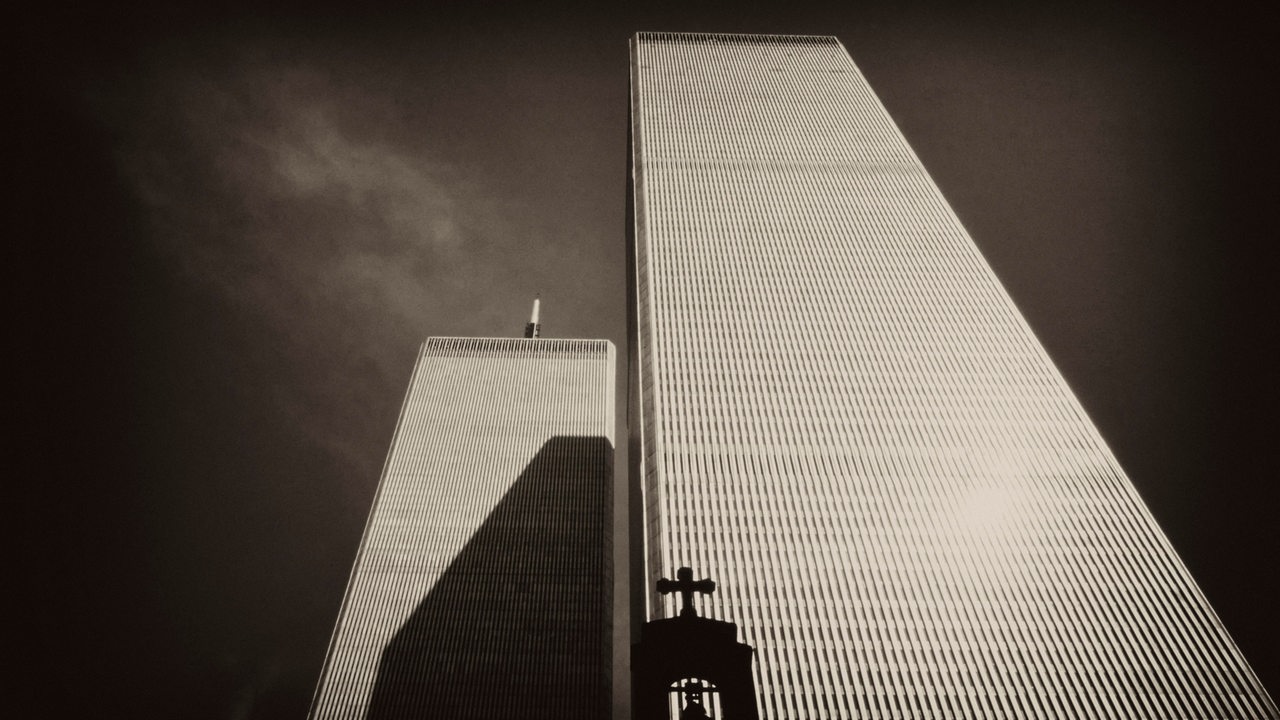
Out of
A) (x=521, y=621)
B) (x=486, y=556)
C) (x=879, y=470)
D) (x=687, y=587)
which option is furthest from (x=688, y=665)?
(x=486, y=556)

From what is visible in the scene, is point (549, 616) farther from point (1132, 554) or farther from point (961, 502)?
point (1132, 554)

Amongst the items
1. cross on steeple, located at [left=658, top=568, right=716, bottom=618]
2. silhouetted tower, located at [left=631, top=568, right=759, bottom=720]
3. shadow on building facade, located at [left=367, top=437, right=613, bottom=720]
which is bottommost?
silhouetted tower, located at [left=631, top=568, right=759, bottom=720]

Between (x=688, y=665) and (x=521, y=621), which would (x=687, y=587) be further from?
(x=521, y=621)

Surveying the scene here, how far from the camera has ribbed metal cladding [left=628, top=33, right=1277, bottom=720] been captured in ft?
192

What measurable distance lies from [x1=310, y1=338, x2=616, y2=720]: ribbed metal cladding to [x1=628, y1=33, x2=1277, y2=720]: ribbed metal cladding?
5335cm

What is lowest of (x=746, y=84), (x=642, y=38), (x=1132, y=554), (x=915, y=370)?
(x=1132, y=554)

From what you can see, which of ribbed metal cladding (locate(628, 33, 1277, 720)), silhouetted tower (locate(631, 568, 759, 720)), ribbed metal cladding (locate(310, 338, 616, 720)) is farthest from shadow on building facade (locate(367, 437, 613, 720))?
silhouetted tower (locate(631, 568, 759, 720))

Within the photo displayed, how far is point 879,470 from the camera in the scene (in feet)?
237

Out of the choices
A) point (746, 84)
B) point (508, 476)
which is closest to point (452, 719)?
point (508, 476)

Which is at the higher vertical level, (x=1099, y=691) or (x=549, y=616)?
(x=549, y=616)

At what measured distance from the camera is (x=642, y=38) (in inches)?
5394

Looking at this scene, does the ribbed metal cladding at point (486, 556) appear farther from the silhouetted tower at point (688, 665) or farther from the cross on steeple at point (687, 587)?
the silhouetted tower at point (688, 665)

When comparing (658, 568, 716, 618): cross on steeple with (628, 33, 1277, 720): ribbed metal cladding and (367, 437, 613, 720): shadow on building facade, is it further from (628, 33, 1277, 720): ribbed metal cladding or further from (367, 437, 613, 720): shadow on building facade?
(367, 437, 613, 720): shadow on building facade

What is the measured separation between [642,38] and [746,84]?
2812 cm
